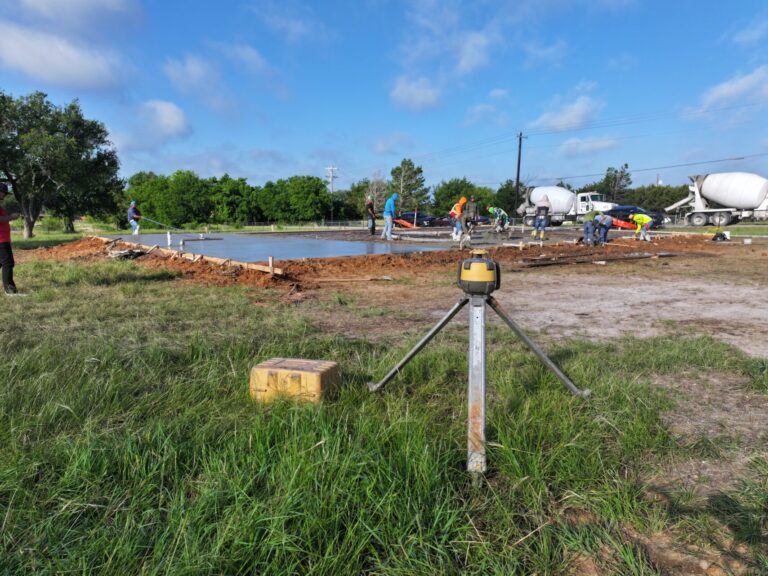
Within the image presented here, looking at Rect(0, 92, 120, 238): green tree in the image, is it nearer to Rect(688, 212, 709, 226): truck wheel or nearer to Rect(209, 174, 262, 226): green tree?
Rect(209, 174, 262, 226): green tree

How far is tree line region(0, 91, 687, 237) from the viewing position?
3020 centimetres

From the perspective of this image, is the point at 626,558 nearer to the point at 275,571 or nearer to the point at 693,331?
the point at 275,571

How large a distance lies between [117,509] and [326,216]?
74.9 m

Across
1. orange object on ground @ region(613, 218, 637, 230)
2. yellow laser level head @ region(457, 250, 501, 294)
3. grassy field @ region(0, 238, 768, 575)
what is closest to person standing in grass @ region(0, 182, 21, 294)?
grassy field @ region(0, 238, 768, 575)

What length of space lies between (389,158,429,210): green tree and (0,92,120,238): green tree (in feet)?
157

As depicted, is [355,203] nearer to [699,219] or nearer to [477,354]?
[699,219]

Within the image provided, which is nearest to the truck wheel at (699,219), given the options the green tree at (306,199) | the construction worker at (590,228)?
the construction worker at (590,228)

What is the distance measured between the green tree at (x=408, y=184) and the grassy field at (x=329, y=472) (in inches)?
2922

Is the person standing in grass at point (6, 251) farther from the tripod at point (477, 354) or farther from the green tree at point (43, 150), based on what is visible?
the green tree at point (43, 150)

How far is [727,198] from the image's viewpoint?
106 feet

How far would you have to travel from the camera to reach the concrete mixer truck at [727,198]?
3133 cm

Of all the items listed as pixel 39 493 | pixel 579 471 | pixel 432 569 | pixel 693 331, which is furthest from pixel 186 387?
pixel 693 331

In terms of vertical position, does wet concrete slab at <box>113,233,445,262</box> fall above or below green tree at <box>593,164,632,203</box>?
below

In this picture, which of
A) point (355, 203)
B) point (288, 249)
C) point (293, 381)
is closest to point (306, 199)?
point (355, 203)
